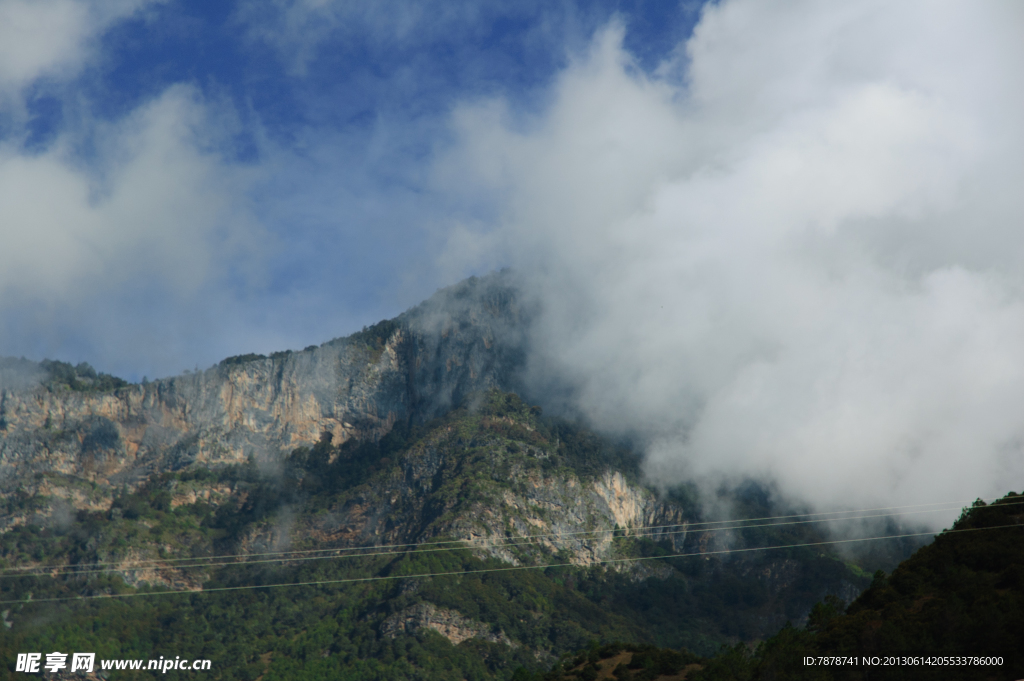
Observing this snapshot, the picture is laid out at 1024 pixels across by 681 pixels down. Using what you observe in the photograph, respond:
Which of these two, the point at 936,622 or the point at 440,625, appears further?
the point at 440,625

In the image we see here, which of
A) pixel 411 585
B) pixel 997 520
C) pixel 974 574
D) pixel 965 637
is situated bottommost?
pixel 965 637

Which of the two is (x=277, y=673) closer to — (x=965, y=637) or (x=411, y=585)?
(x=411, y=585)

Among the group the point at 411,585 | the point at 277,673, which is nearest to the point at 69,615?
the point at 277,673

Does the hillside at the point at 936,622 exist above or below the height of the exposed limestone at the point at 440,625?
below

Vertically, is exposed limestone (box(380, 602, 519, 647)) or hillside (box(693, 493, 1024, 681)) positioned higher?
exposed limestone (box(380, 602, 519, 647))

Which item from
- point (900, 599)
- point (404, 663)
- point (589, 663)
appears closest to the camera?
point (900, 599)

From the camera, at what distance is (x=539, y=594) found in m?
196

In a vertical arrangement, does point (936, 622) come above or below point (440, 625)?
below

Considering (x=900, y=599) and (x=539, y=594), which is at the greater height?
(x=539, y=594)

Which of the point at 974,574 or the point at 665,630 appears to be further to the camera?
the point at 665,630

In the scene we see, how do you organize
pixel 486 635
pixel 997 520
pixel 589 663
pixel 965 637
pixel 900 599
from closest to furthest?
pixel 965 637 → pixel 900 599 → pixel 997 520 → pixel 589 663 → pixel 486 635

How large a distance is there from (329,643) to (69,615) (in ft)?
171

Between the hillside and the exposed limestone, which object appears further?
the exposed limestone

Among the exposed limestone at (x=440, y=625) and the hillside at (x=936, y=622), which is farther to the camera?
the exposed limestone at (x=440, y=625)
